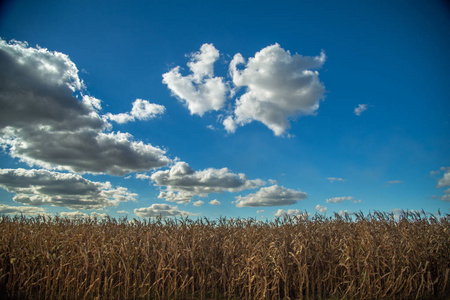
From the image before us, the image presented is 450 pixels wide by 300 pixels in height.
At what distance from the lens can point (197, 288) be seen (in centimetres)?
800

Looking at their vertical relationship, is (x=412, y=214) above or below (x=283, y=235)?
above

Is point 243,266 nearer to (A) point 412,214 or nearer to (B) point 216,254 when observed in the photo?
(B) point 216,254

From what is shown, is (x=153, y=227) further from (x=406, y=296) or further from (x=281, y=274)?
(x=406, y=296)

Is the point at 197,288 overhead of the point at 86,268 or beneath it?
beneath

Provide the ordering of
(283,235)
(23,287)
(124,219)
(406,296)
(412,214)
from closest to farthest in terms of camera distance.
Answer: (406,296)
(23,287)
(283,235)
(412,214)
(124,219)

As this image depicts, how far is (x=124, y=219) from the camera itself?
13523 mm

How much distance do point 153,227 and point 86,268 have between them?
4309 millimetres

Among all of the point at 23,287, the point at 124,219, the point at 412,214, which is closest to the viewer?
the point at 23,287

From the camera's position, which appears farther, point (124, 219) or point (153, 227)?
point (124, 219)

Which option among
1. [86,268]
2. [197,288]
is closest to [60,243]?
[86,268]

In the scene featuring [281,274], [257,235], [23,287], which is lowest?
[23,287]

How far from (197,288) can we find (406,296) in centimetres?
546

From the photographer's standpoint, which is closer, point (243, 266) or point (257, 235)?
point (243, 266)

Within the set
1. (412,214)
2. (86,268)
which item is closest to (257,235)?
(86,268)
